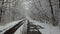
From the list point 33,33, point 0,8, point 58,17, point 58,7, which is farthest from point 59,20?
point 0,8

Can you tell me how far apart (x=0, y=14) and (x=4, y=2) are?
1.05 meters

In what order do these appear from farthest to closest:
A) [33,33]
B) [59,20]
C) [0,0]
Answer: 1. [0,0]
2. [59,20]
3. [33,33]

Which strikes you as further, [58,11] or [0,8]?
[0,8]

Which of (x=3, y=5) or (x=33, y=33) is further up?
(x=3, y=5)

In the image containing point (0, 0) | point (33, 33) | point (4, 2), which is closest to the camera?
point (33, 33)

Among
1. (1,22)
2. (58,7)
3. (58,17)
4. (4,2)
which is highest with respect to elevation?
(4,2)

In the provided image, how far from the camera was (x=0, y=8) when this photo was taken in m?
8.33

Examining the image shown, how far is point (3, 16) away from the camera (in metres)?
8.81

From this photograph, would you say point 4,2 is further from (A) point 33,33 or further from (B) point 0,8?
(A) point 33,33

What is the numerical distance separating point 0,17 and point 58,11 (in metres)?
4.86

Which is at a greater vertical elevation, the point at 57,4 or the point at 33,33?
the point at 57,4

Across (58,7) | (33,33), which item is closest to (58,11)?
(58,7)

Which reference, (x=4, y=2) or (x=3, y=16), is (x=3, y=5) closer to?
(x=4, y=2)

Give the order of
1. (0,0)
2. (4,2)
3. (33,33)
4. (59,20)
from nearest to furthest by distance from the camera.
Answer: (33,33)
(59,20)
(0,0)
(4,2)
